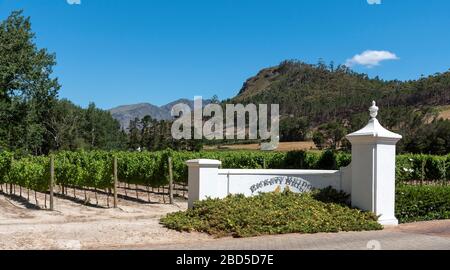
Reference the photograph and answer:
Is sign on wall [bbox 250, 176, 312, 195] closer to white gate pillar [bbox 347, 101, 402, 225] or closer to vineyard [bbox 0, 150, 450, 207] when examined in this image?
white gate pillar [bbox 347, 101, 402, 225]

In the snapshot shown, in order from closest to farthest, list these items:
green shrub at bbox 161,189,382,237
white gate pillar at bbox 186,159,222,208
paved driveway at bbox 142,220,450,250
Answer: paved driveway at bbox 142,220,450,250 → green shrub at bbox 161,189,382,237 → white gate pillar at bbox 186,159,222,208

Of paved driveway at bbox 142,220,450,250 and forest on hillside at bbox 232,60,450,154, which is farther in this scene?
forest on hillside at bbox 232,60,450,154

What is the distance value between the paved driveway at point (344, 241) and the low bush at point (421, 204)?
161cm

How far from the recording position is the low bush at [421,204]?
42.4 ft

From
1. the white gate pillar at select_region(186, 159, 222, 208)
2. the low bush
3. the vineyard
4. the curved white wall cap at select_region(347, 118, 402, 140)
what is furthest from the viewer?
the vineyard

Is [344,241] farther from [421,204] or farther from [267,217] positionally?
[421,204]

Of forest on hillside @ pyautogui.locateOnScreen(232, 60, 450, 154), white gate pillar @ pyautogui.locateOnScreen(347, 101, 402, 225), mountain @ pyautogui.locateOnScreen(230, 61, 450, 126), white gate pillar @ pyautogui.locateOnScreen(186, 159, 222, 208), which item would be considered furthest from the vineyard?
mountain @ pyautogui.locateOnScreen(230, 61, 450, 126)

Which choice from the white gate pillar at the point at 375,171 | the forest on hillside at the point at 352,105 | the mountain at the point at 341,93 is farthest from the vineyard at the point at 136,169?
the mountain at the point at 341,93

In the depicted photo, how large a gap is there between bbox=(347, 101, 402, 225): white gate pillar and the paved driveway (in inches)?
37.9

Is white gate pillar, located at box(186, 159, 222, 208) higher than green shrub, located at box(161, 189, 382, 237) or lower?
higher

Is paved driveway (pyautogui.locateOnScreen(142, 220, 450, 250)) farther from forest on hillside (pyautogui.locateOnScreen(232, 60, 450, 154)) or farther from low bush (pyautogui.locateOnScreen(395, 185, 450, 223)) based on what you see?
forest on hillside (pyautogui.locateOnScreen(232, 60, 450, 154))

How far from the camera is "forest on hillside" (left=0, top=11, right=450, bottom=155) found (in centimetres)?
4200

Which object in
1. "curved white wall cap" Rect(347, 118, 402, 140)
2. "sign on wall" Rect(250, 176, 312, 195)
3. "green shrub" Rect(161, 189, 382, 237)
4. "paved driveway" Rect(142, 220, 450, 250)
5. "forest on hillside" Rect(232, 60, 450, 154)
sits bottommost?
"paved driveway" Rect(142, 220, 450, 250)
